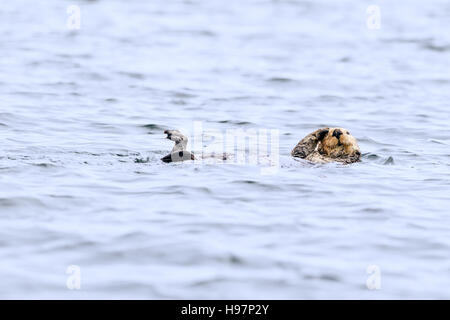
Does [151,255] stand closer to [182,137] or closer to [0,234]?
[0,234]

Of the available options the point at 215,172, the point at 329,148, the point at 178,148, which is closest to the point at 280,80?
the point at 329,148

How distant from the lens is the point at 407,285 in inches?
209

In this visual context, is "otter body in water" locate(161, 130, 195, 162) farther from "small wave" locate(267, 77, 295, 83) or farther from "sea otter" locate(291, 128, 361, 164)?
"small wave" locate(267, 77, 295, 83)

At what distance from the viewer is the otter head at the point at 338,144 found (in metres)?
8.80

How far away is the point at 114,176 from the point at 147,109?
4924 millimetres

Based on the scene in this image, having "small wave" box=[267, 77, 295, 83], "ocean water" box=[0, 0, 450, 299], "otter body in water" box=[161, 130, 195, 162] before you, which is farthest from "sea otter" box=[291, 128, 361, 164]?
"small wave" box=[267, 77, 295, 83]

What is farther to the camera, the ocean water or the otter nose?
the otter nose

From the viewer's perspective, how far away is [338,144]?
8805 mm

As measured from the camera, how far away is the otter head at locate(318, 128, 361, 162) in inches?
346

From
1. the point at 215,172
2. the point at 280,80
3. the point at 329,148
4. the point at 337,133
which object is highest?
the point at 280,80

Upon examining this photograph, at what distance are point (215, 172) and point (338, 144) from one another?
154cm

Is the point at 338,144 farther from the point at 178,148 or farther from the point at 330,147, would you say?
the point at 178,148

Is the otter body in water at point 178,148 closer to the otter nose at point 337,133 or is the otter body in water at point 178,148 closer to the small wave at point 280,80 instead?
the otter nose at point 337,133

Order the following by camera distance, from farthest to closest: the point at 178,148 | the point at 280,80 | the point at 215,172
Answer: the point at 280,80
the point at 215,172
the point at 178,148
